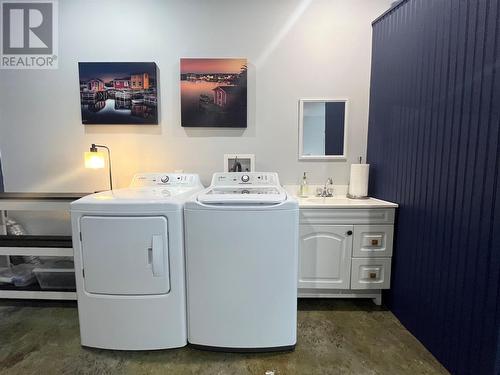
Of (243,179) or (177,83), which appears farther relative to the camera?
(177,83)

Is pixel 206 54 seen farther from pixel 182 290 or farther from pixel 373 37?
pixel 182 290

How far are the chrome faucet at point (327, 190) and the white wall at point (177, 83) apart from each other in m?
0.07

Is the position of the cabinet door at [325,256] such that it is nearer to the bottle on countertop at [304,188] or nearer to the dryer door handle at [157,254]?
the bottle on countertop at [304,188]

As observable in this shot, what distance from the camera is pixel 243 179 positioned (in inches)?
82.7

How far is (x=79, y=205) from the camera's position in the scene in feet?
4.85

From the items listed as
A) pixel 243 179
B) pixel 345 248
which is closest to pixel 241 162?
pixel 243 179

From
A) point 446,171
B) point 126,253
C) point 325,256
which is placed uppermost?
point 446,171

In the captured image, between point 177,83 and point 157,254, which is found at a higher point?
point 177,83

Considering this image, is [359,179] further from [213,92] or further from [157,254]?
[157,254]

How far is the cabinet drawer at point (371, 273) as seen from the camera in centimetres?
201

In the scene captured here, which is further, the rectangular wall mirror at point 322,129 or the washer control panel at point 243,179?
the rectangular wall mirror at point 322,129

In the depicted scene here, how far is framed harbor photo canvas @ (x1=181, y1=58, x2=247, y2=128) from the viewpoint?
2.27 meters

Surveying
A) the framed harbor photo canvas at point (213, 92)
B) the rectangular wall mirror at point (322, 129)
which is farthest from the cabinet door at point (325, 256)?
the framed harbor photo canvas at point (213, 92)

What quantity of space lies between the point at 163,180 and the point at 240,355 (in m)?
1.38
